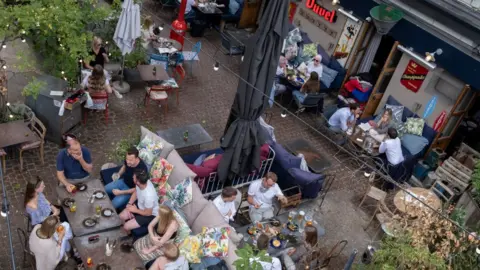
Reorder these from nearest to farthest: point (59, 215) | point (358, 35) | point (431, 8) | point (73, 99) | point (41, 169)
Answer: point (59, 215) < point (41, 169) < point (73, 99) < point (431, 8) < point (358, 35)

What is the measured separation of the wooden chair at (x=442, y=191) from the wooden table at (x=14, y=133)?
30.7 ft

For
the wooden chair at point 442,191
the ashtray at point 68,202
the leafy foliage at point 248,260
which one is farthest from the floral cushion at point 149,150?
the wooden chair at point 442,191

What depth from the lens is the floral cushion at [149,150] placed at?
9.41 m

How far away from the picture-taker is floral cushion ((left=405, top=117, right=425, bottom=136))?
1303cm

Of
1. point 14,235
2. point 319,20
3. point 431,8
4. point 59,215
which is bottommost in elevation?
point 14,235

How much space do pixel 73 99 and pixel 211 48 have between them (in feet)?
22.8

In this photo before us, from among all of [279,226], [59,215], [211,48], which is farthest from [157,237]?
[211,48]

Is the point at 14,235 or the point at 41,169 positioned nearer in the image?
the point at 14,235

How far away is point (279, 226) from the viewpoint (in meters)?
9.08

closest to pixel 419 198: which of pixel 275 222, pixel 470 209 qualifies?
pixel 470 209

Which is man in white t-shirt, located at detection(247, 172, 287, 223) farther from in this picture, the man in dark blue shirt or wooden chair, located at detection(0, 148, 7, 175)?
wooden chair, located at detection(0, 148, 7, 175)

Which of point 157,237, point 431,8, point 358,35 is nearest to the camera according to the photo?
point 157,237

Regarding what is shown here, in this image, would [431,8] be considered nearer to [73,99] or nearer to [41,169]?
[73,99]

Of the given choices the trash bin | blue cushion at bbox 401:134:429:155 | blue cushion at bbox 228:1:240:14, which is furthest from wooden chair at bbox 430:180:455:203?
blue cushion at bbox 228:1:240:14
